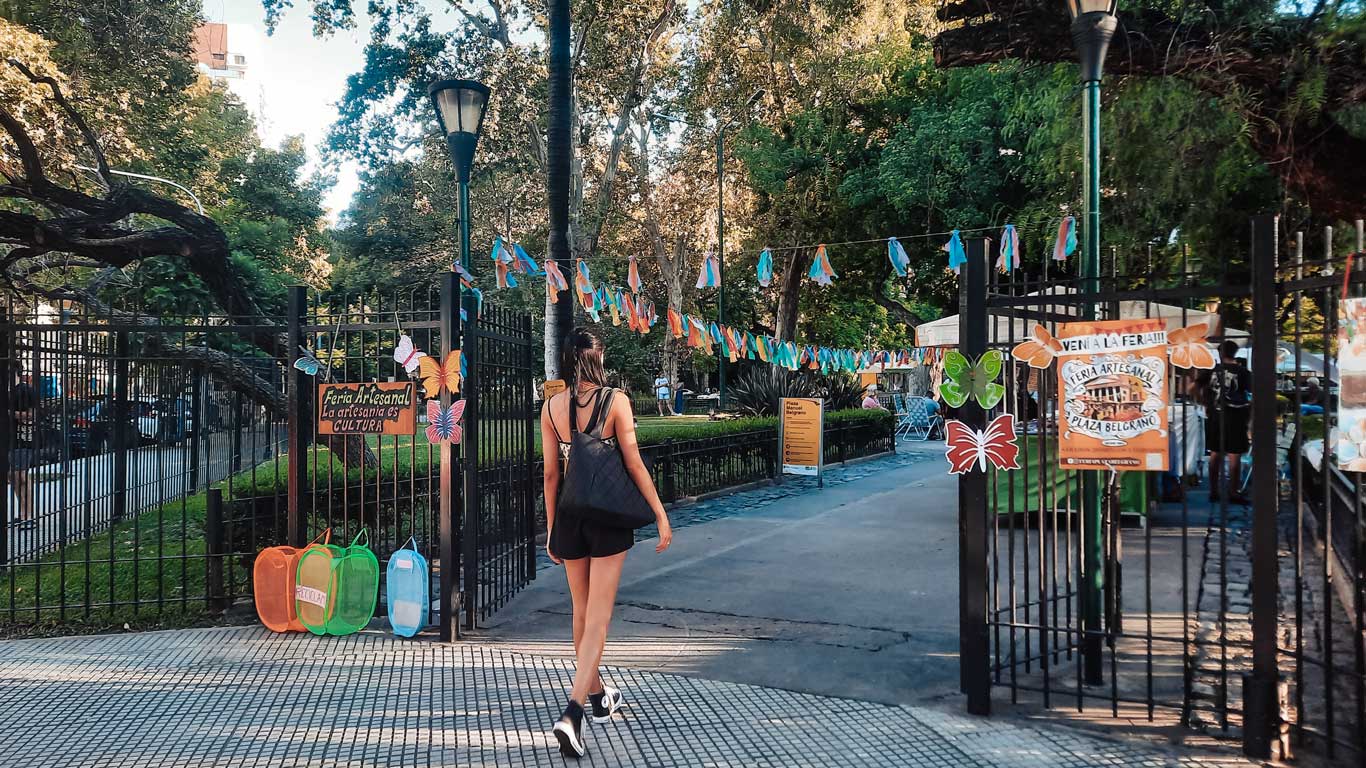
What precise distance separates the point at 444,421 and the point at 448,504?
21.8 inches

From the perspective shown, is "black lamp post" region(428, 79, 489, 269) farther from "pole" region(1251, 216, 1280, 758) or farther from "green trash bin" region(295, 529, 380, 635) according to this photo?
"pole" region(1251, 216, 1280, 758)

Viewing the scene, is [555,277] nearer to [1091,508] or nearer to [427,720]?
[427,720]

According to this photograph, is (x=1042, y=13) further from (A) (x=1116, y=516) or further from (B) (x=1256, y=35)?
(A) (x=1116, y=516)

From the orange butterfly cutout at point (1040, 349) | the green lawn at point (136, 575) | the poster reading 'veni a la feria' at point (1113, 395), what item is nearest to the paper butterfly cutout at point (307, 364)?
the green lawn at point (136, 575)

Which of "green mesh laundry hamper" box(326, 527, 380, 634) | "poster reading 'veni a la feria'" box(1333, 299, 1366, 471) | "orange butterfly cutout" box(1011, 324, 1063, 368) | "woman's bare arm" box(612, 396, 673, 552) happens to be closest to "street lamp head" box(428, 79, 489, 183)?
"green mesh laundry hamper" box(326, 527, 380, 634)

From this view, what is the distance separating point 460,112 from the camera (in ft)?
25.3

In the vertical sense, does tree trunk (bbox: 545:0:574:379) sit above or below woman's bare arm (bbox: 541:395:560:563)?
above

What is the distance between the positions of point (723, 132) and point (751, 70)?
9.56ft

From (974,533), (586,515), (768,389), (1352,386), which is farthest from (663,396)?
(1352,386)

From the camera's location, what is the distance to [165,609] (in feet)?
23.0

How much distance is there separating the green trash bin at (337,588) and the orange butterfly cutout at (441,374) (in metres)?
1.16

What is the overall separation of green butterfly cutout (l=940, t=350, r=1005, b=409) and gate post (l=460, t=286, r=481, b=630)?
3.11 metres

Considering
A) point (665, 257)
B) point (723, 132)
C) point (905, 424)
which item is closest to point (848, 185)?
point (723, 132)

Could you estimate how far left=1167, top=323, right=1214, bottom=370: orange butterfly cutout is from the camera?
4168 millimetres
